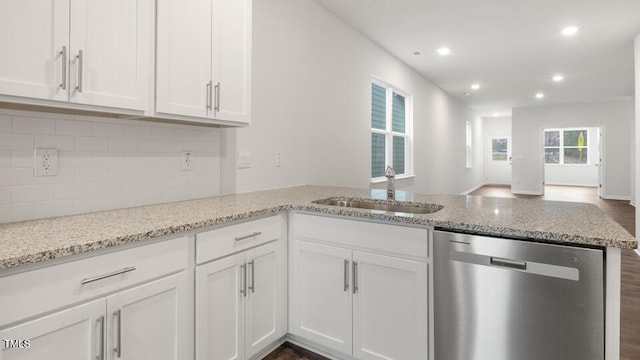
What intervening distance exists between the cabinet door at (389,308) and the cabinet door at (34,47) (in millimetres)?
1487

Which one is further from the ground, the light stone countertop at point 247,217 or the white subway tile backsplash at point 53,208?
the white subway tile backsplash at point 53,208

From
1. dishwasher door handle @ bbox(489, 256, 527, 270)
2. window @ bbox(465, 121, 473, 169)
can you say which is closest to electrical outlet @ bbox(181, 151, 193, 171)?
dishwasher door handle @ bbox(489, 256, 527, 270)

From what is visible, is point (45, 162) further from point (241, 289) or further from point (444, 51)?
point (444, 51)

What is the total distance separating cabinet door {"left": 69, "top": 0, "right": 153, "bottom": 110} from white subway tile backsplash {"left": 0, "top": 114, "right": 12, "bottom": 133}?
0.32m

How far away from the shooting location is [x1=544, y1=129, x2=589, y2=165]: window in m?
12.2

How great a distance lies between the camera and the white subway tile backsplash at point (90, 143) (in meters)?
1.63

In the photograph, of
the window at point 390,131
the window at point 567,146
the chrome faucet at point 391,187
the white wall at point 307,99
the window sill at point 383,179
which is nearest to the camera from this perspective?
the chrome faucet at point 391,187

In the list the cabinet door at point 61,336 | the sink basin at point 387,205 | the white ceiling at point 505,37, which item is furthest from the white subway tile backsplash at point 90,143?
the white ceiling at point 505,37

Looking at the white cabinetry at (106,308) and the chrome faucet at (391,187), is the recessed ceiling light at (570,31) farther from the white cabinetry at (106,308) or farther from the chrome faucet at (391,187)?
the white cabinetry at (106,308)

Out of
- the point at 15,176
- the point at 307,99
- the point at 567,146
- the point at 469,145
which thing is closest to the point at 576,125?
the point at 469,145

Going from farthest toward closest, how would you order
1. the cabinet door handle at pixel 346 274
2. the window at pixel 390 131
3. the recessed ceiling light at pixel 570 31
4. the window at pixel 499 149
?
the window at pixel 499 149 < the window at pixel 390 131 < the recessed ceiling light at pixel 570 31 < the cabinet door handle at pixel 346 274

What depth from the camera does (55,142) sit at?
1555 mm

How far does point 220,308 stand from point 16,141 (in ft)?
3.63

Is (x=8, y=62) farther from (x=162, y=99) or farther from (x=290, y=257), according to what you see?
(x=290, y=257)
